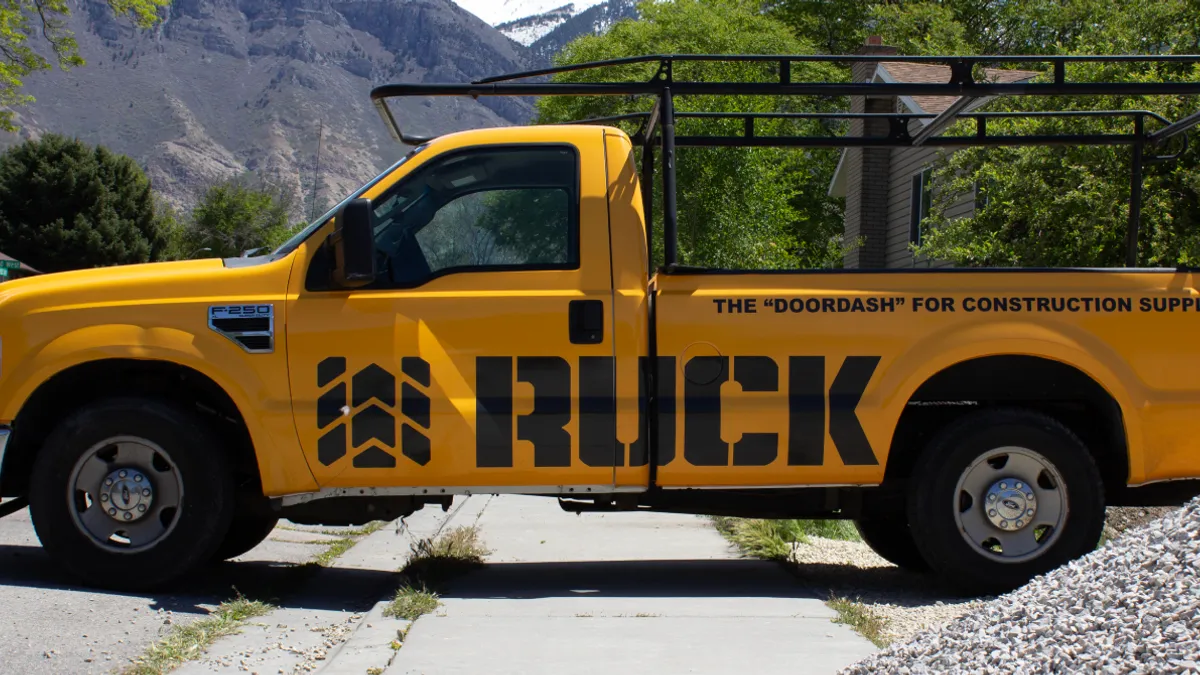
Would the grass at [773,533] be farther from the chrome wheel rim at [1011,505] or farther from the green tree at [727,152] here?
the green tree at [727,152]

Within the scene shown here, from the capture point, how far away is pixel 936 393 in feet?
20.0

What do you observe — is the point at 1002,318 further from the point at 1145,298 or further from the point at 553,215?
the point at 553,215

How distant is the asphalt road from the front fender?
82 centimetres

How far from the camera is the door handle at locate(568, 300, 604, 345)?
19.4ft

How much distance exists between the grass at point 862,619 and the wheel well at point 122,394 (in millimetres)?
2925

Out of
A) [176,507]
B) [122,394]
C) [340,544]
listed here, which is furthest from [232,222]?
[176,507]

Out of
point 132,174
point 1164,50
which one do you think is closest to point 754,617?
point 1164,50

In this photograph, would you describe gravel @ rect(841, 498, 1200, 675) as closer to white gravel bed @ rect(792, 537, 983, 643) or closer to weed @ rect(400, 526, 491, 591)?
white gravel bed @ rect(792, 537, 983, 643)

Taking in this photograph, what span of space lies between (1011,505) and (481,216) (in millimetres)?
2960

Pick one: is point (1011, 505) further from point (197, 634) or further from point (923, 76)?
point (923, 76)

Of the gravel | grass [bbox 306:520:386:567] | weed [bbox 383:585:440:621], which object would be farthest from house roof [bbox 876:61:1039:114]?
the gravel

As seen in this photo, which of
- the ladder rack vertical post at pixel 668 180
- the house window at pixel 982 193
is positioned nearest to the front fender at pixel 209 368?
the ladder rack vertical post at pixel 668 180

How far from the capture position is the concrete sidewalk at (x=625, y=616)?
4.73 m

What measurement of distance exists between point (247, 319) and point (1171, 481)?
15.5 ft
